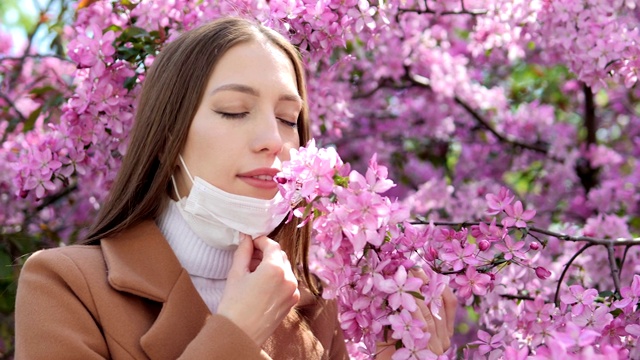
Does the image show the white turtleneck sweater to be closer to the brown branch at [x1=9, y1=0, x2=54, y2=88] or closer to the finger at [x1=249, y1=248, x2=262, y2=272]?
the finger at [x1=249, y1=248, x2=262, y2=272]

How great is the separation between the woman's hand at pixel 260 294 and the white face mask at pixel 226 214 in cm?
9

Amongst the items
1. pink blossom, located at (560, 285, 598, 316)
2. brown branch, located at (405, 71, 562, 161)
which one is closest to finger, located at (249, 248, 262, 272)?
pink blossom, located at (560, 285, 598, 316)

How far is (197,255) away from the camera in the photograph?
1.92 meters

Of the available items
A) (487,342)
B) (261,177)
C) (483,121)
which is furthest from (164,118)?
(483,121)

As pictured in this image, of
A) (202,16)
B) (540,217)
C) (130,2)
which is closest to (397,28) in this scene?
(202,16)

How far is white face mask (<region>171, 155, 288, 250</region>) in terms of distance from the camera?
1.85 meters

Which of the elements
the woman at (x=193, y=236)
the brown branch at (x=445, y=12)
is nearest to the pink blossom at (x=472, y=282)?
the woman at (x=193, y=236)

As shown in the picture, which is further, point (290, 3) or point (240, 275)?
Answer: point (290, 3)

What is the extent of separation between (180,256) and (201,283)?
91 millimetres

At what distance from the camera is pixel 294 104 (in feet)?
6.46

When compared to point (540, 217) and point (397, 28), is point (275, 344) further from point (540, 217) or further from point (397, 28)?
point (540, 217)

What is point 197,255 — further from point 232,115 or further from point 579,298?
point 579,298

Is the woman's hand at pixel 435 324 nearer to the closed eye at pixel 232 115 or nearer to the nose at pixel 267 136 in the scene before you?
the nose at pixel 267 136

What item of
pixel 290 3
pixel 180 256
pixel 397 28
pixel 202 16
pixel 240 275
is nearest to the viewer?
pixel 240 275
